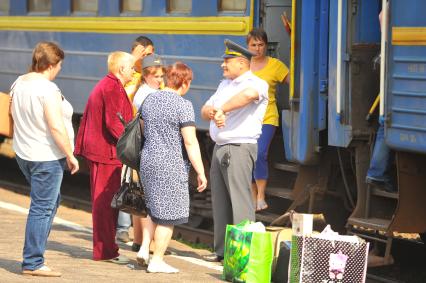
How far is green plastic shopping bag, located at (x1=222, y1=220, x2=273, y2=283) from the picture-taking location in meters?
8.98

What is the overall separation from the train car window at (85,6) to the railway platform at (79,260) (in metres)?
2.91

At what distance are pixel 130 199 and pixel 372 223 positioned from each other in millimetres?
1932

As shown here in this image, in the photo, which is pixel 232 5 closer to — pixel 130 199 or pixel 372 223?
pixel 372 223

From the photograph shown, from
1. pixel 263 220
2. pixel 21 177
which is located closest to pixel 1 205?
pixel 263 220

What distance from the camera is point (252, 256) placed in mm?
8977

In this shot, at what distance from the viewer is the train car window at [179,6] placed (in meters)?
13.1

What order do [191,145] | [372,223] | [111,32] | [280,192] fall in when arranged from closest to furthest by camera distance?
1. [191,145]
2. [372,223]
3. [280,192]
4. [111,32]

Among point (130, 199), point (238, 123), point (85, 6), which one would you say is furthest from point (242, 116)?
point (85, 6)

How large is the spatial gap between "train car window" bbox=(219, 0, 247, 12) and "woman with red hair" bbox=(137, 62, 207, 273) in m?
3.10

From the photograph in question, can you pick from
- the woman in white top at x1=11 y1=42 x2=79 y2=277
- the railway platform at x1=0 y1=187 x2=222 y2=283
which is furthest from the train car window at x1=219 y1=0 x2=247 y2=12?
the woman in white top at x1=11 y1=42 x2=79 y2=277

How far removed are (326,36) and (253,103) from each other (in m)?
1.42

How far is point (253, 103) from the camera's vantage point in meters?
9.98

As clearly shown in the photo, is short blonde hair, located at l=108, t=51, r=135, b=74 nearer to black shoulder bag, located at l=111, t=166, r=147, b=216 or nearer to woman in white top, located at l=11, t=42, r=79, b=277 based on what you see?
black shoulder bag, located at l=111, t=166, r=147, b=216

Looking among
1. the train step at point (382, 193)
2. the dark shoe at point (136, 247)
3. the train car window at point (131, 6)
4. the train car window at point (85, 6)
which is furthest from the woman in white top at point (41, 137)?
the train car window at point (85, 6)
